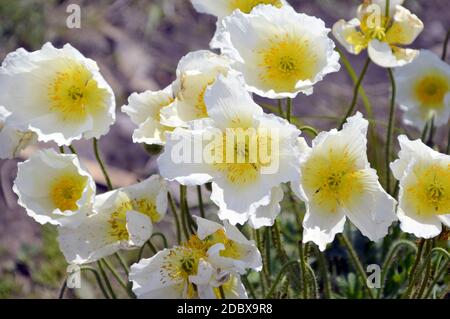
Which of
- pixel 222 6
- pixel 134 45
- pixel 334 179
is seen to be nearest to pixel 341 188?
pixel 334 179

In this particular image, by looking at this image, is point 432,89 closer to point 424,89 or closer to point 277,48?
point 424,89

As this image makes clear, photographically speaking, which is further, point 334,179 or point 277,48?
point 277,48

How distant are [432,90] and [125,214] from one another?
2.93ft

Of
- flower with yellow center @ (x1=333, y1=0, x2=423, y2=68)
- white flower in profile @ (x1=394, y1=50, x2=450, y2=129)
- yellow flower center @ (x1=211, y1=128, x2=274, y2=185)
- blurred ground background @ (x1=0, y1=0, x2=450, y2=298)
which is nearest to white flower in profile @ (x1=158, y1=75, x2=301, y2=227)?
yellow flower center @ (x1=211, y1=128, x2=274, y2=185)

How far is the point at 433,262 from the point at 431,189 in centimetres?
57

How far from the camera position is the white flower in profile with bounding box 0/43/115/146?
1.67 m

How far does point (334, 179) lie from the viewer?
1564mm

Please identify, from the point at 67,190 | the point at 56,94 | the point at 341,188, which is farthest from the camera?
the point at 56,94

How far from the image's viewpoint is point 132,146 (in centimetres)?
306

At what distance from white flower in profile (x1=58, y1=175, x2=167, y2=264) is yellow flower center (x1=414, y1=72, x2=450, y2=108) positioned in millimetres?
804

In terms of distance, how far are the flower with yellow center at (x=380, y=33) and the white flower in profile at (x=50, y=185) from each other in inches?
22.5

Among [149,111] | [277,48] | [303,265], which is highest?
[277,48]

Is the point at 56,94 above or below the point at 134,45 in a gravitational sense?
above
